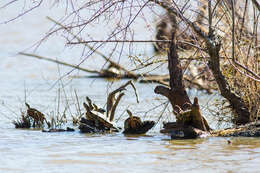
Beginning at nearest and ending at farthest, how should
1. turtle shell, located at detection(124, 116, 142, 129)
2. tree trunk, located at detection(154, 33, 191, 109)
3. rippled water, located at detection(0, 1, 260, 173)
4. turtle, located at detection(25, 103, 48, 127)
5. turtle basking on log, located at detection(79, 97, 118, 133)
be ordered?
rippled water, located at detection(0, 1, 260, 173) < tree trunk, located at detection(154, 33, 191, 109) < turtle shell, located at detection(124, 116, 142, 129) < turtle basking on log, located at detection(79, 97, 118, 133) < turtle, located at detection(25, 103, 48, 127)

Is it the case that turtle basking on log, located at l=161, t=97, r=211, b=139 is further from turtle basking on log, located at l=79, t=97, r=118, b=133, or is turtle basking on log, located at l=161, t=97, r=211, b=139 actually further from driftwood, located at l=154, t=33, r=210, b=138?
turtle basking on log, located at l=79, t=97, r=118, b=133

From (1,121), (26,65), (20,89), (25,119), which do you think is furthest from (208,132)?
(26,65)

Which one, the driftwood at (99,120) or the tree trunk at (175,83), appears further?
the driftwood at (99,120)

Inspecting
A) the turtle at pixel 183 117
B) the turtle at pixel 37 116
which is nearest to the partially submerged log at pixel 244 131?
the turtle at pixel 183 117

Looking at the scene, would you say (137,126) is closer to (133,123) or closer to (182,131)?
(133,123)

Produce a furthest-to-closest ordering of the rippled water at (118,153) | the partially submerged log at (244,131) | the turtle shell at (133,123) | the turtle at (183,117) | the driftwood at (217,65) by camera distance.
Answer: the turtle shell at (133,123)
the partially submerged log at (244,131)
the turtle at (183,117)
the driftwood at (217,65)
the rippled water at (118,153)

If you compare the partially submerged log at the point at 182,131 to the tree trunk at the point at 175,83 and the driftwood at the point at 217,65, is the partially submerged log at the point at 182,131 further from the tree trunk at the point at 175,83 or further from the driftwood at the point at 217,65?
the driftwood at the point at 217,65

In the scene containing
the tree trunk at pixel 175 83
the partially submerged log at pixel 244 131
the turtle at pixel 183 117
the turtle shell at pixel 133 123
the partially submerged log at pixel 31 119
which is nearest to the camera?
the turtle at pixel 183 117

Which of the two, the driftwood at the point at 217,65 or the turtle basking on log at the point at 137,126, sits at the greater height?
the driftwood at the point at 217,65

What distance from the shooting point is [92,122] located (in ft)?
28.4

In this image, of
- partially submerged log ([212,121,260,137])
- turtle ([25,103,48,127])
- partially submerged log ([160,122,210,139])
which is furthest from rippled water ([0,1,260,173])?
turtle ([25,103,48,127])

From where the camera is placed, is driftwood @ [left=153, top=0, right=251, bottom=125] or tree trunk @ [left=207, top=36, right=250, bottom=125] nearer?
driftwood @ [left=153, top=0, right=251, bottom=125]

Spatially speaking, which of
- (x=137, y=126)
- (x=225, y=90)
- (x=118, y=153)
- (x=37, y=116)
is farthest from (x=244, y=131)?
(x=37, y=116)

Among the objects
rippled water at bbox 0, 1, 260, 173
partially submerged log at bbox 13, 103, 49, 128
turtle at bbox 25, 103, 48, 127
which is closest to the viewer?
rippled water at bbox 0, 1, 260, 173
